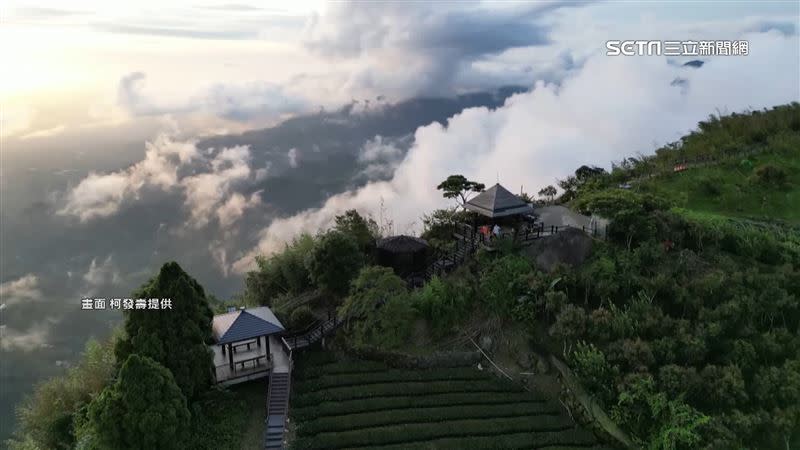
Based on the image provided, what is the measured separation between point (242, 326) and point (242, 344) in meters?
1.67

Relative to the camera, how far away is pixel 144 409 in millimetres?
15258

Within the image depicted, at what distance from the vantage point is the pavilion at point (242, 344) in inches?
774

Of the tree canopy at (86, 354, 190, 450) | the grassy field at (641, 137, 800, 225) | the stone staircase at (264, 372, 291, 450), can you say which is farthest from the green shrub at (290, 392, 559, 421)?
the grassy field at (641, 137, 800, 225)

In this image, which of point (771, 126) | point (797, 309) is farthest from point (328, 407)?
point (771, 126)

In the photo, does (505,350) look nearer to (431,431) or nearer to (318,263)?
(431,431)

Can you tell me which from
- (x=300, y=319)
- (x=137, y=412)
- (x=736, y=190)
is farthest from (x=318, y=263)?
(x=736, y=190)

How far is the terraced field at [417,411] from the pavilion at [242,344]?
5.47ft

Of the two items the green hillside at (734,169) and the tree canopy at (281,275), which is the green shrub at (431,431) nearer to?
the tree canopy at (281,275)

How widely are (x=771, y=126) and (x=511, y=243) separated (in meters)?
32.5

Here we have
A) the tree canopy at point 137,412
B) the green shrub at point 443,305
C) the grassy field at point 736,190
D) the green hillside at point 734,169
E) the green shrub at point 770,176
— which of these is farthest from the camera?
the green shrub at point 770,176

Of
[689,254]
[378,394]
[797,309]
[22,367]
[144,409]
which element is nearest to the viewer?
[144,409]

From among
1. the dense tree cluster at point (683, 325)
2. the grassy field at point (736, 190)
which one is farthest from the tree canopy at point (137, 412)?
the grassy field at point (736, 190)

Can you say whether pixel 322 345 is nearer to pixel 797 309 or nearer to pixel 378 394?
pixel 378 394

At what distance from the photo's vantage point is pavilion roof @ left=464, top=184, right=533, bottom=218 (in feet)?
84.3
